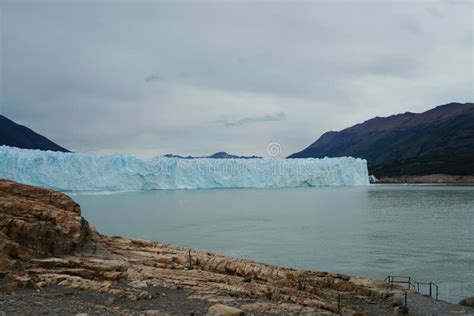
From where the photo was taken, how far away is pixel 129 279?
30.3 feet

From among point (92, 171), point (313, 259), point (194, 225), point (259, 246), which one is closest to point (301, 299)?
point (313, 259)

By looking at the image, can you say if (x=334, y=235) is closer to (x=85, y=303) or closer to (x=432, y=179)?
(x=85, y=303)

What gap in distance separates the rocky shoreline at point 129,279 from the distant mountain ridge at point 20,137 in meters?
119

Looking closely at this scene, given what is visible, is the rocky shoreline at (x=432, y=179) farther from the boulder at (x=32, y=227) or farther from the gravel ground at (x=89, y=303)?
the gravel ground at (x=89, y=303)

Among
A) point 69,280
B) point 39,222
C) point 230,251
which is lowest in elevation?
point 230,251

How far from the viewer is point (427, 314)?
10867 millimetres

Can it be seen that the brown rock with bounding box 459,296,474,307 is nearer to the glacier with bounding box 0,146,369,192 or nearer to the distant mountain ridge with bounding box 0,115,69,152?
the glacier with bounding box 0,146,369,192

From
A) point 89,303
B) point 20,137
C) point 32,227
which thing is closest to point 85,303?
point 89,303

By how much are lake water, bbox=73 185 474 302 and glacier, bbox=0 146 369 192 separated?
38.8ft

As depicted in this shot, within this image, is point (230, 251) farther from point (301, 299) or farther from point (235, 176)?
point (235, 176)

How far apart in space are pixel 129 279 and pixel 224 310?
237 cm

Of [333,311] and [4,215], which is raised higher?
[4,215]

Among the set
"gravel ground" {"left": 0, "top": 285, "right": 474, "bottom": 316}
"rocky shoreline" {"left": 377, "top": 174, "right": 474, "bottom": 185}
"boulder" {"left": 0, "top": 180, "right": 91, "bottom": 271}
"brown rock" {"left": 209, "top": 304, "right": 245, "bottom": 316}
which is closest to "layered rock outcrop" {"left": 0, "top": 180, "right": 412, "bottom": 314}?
"boulder" {"left": 0, "top": 180, "right": 91, "bottom": 271}

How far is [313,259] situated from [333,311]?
933 cm
